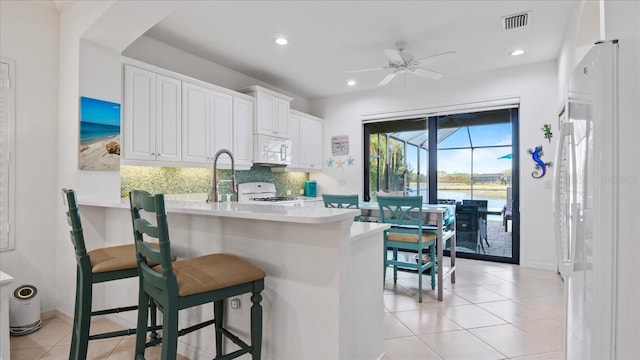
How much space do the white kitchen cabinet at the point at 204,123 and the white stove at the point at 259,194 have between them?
0.73 m

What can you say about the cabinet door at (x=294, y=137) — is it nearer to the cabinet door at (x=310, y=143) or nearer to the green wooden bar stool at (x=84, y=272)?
the cabinet door at (x=310, y=143)

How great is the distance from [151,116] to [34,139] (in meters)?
0.92

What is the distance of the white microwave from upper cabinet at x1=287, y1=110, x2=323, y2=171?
30cm

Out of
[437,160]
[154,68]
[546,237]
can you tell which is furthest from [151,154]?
[546,237]

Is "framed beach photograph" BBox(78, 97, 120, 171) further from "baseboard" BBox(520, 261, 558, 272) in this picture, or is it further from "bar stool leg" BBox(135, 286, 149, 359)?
"baseboard" BBox(520, 261, 558, 272)

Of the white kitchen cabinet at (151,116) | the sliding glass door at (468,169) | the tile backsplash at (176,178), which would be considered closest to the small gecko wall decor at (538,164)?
the sliding glass door at (468,169)

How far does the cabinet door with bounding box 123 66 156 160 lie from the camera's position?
3080 mm

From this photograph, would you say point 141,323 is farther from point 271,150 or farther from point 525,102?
point 525,102

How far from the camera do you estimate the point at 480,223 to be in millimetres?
4969

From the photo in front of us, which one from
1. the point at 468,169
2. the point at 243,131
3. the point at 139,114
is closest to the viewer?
the point at 139,114

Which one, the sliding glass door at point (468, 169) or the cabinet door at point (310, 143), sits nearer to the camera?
the sliding glass door at point (468, 169)

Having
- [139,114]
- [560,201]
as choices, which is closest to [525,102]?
[560,201]

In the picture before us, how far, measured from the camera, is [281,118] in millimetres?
4949

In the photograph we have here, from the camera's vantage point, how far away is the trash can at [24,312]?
245 centimetres
